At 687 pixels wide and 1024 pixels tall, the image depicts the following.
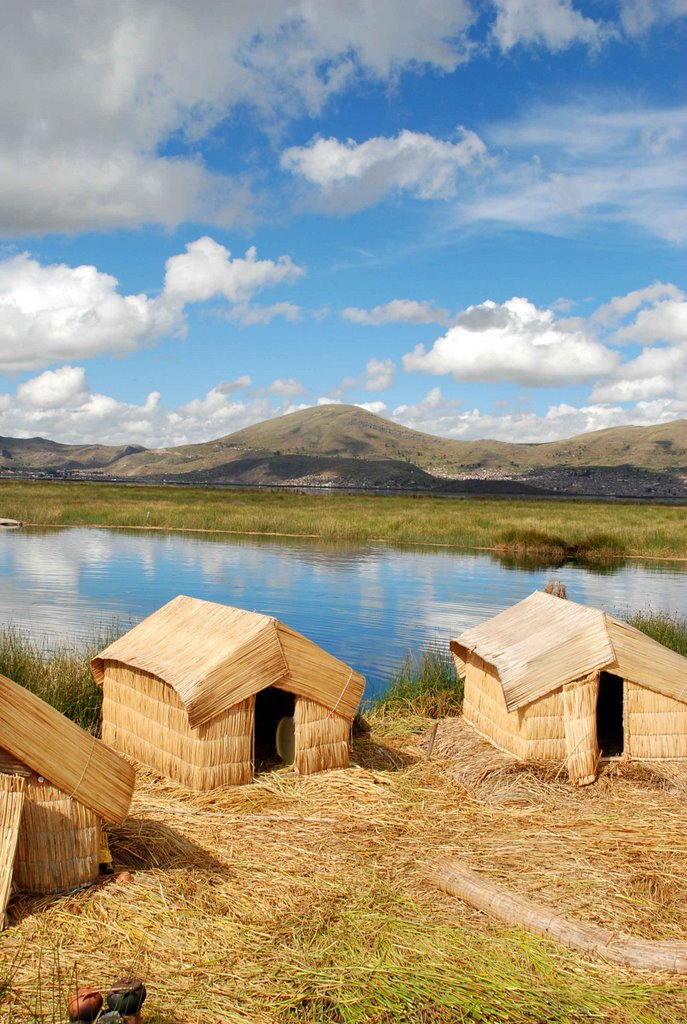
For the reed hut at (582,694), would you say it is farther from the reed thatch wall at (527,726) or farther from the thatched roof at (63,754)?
the thatched roof at (63,754)

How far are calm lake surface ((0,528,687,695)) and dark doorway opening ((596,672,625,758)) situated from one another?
4.41 meters

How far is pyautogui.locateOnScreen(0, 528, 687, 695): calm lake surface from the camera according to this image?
18.6 m

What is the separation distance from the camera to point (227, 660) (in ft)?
24.2

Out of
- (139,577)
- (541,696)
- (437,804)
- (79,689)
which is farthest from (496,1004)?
(139,577)

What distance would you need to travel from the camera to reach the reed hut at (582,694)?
25.9ft

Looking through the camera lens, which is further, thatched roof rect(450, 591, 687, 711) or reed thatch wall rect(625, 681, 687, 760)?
reed thatch wall rect(625, 681, 687, 760)

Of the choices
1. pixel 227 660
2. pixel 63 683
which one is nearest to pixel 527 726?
pixel 227 660

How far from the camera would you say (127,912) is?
4957 mm

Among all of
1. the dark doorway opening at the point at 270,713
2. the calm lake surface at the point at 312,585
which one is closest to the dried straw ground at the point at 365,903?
the dark doorway opening at the point at 270,713

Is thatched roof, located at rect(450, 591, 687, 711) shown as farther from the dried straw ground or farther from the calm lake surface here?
the calm lake surface

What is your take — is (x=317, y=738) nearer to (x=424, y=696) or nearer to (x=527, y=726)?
(x=527, y=726)

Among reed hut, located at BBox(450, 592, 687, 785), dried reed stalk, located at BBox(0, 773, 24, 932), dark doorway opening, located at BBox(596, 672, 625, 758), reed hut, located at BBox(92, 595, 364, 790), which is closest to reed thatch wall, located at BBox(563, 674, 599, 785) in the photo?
reed hut, located at BBox(450, 592, 687, 785)

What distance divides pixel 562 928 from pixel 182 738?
358cm

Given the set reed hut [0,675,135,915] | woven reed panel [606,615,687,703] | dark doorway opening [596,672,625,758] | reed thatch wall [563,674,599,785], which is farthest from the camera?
dark doorway opening [596,672,625,758]
